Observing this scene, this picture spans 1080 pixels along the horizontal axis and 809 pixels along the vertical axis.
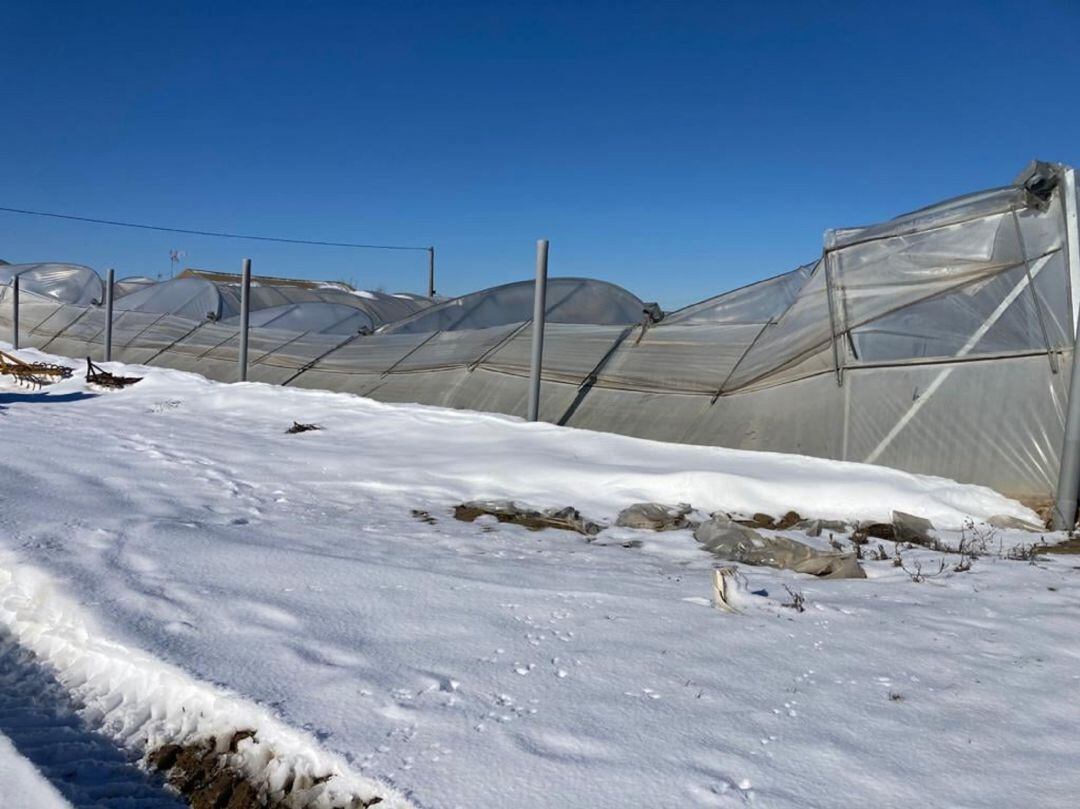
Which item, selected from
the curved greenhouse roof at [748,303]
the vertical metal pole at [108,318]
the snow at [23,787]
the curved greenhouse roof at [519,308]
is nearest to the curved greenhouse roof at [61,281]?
the vertical metal pole at [108,318]

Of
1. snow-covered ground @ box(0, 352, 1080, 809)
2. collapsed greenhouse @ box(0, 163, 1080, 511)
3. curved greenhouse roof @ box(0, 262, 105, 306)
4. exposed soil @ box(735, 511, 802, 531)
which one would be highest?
curved greenhouse roof @ box(0, 262, 105, 306)

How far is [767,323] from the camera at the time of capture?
1169 centimetres

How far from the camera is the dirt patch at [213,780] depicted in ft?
8.61

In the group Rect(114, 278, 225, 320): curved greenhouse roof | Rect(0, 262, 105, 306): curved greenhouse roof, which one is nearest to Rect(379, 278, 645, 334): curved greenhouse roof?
Rect(114, 278, 225, 320): curved greenhouse roof

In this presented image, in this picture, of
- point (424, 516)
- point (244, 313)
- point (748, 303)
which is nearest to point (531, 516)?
point (424, 516)

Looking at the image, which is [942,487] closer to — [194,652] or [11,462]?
[194,652]

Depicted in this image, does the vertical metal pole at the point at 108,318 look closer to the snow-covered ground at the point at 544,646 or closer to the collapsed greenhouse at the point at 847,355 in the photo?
the collapsed greenhouse at the point at 847,355

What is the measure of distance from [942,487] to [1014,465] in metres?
A: 0.65

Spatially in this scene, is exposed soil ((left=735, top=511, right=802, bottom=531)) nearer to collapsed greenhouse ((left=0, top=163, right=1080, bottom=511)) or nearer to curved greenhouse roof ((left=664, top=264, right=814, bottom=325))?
collapsed greenhouse ((left=0, top=163, right=1080, bottom=511))

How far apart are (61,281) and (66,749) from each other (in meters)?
35.0

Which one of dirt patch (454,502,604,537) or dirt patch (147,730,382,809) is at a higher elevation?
dirt patch (454,502,604,537)

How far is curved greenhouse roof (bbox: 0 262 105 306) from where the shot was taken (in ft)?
106

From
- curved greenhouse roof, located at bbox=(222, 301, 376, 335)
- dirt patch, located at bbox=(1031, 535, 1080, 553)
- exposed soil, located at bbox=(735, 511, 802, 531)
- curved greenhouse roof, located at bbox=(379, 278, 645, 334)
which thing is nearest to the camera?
dirt patch, located at bbox=(1031, 535, 1080, 553)

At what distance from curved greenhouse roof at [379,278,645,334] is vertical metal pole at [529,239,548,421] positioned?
13.9 feet
